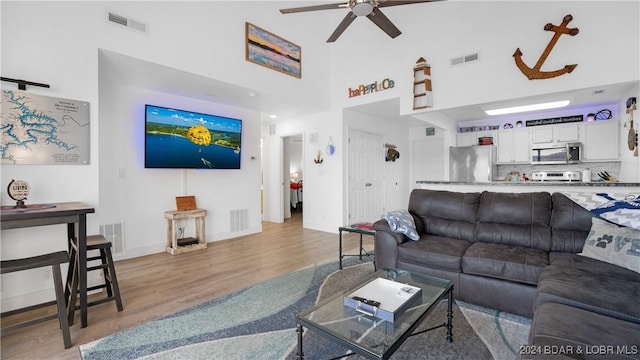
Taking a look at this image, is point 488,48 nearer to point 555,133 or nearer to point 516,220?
point 516,220

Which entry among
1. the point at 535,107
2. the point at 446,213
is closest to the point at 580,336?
the point at 446,213

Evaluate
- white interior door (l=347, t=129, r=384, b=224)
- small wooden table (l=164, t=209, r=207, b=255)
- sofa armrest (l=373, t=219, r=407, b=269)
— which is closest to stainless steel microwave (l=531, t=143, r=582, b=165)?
white interior door (l=347, t=129, r=384, b=224)

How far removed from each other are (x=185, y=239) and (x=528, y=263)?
13.9 ft

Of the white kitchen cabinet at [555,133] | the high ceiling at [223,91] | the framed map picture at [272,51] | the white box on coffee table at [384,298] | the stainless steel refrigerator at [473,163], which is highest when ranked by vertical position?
the framed map picture at [272,51]

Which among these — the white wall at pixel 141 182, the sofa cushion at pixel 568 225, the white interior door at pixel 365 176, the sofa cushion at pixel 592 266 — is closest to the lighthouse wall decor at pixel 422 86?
the white interior door at pixel 365 176

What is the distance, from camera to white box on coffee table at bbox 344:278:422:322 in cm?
150

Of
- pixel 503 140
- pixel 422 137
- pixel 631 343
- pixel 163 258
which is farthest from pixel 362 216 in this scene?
pixel 631 343

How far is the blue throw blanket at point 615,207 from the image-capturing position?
6.58ft

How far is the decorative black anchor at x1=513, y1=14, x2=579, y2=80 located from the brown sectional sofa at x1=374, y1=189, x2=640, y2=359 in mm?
1781

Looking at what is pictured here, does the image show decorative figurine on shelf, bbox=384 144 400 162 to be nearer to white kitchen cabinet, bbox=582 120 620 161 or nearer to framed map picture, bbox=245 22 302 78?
framed map picture, bbox=245 22 302 78

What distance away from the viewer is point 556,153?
17.4 ft

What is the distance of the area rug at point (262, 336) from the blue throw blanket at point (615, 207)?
0.99m

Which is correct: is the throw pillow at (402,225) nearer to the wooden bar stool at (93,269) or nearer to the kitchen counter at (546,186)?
the kitchen counter at (546,186)

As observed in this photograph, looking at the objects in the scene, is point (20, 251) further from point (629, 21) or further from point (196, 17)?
point (629, 21)
